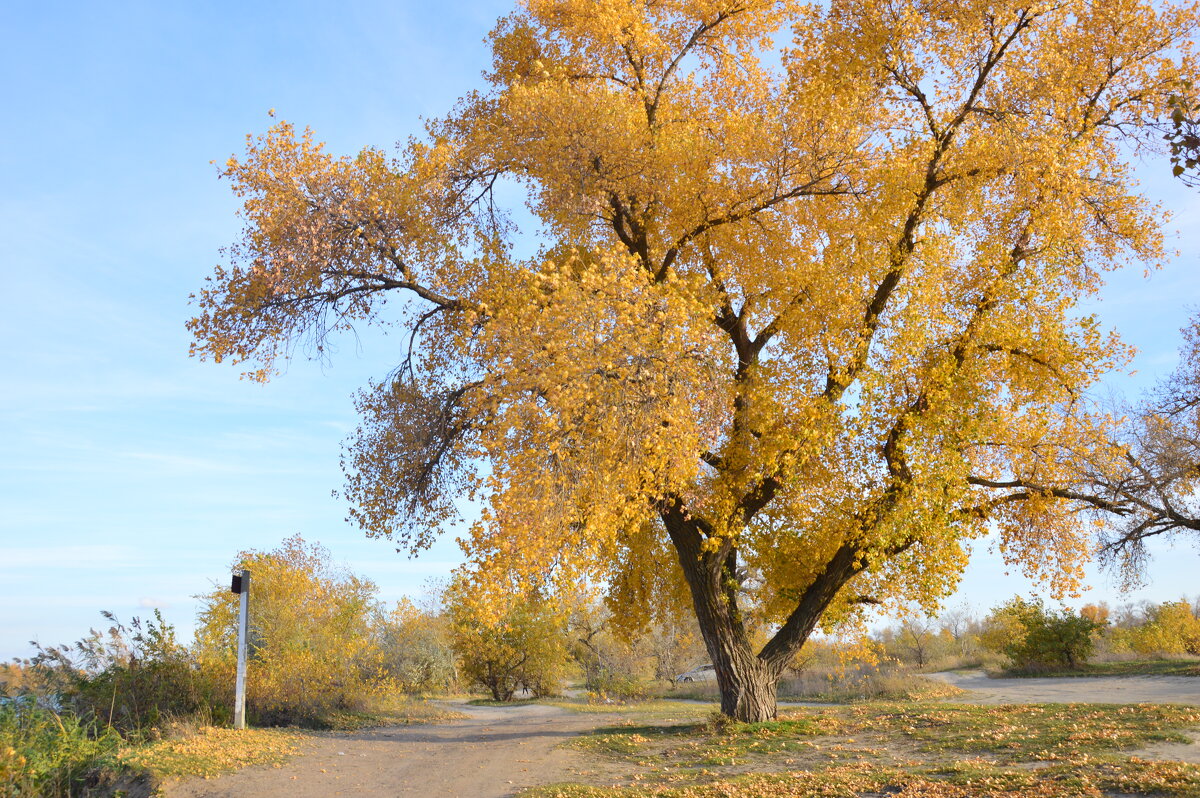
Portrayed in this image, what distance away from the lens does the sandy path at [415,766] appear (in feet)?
31.9

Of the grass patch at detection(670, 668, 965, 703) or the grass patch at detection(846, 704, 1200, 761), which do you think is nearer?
the grass patch at detection(846, 704, 1200, 761)

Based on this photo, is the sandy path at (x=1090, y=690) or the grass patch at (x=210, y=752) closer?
the grass patch at (x=210, y=752)

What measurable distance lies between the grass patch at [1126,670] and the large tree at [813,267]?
30.9 feet

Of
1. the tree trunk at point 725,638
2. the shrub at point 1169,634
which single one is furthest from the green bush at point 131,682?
the shrub at point 1169,634

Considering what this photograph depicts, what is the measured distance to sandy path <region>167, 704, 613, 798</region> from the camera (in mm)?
9711

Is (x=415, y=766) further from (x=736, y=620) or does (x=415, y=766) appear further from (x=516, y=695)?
(x=516, y=695)

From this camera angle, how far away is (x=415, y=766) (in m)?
11.4

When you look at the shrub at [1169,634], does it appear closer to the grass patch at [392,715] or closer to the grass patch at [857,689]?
the grass patch at [857,689]

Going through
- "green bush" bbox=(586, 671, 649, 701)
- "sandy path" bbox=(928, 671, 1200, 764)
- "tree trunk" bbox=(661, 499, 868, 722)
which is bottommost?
"green bush" bbox=(586, 671, 649, 701)

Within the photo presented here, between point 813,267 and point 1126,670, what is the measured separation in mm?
16835

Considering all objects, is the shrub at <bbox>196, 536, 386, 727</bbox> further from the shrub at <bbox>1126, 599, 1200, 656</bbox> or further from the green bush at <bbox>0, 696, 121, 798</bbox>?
the shrub at <bbox>1126, 599, 1200, 656</bbox>

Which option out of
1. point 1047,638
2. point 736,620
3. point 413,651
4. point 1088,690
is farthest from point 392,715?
point 1047,638

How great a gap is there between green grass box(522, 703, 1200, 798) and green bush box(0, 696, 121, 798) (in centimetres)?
583

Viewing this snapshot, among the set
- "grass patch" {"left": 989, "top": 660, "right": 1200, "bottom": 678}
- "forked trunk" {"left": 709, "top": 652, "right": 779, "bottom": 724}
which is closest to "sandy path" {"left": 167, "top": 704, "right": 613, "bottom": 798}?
"forked trunk" {"left": 709, "top": 652, "right": 779, "bottom": 724}
